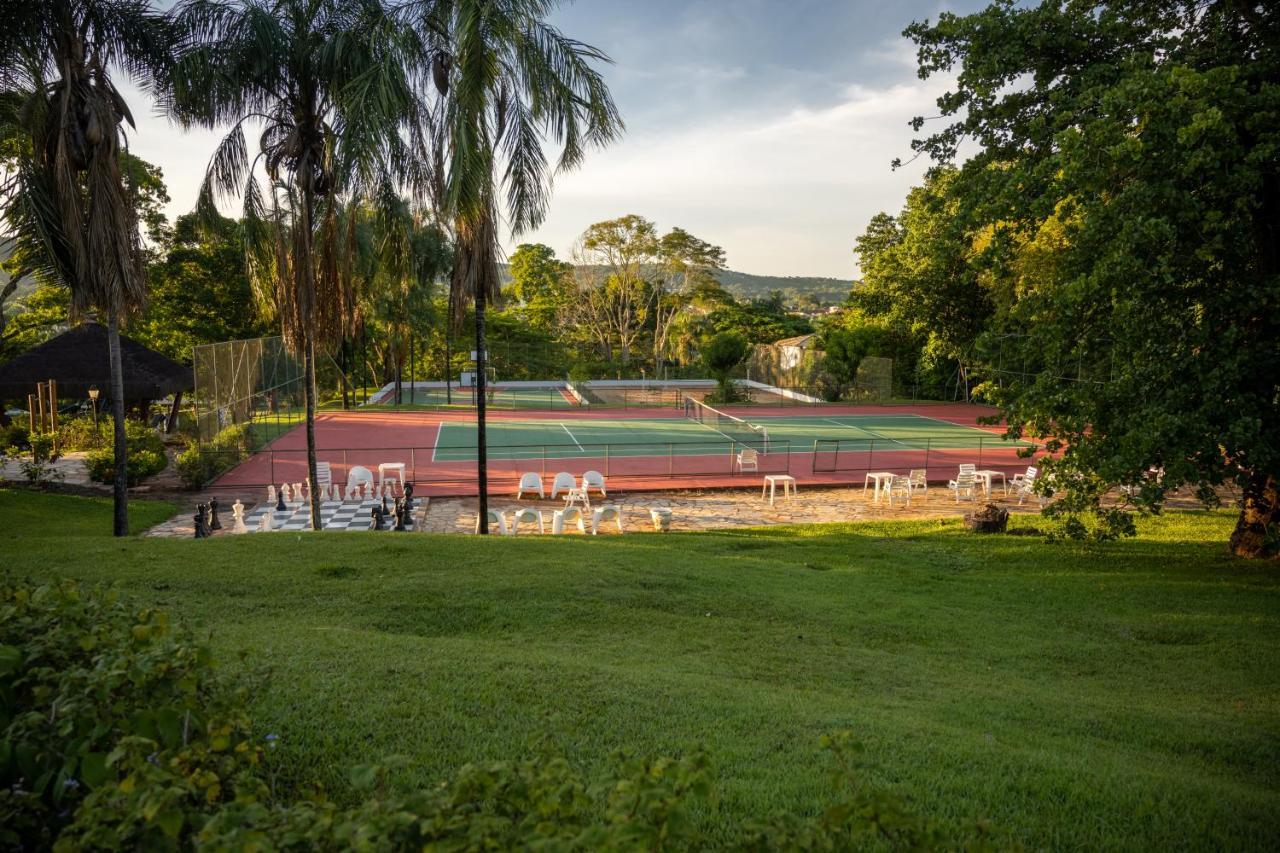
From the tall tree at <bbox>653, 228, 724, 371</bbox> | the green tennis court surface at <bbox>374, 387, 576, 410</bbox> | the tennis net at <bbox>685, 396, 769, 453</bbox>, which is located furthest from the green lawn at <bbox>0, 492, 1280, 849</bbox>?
the tall tree at <bbox>653, 228, 724, 371</bbox>

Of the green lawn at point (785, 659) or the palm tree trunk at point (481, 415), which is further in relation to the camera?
the palm tree trunk at point (481, 415)

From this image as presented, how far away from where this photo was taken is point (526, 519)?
1758cm

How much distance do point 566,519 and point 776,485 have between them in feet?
25.1

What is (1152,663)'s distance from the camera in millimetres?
8320

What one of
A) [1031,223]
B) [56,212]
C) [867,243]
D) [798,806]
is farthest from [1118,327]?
[867,243]

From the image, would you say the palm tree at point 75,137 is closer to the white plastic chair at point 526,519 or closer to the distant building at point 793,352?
the white plastic chair at point 526,519

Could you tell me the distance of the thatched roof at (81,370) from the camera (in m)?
26.4

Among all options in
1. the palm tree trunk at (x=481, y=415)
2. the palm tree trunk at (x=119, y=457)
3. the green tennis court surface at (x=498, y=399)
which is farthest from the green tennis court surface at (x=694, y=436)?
the palm tree trunk at (x=119, y=457)

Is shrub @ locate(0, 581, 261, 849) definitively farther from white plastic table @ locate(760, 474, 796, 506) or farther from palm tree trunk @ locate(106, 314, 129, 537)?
white plastic table @ locate(760, 474, 796, 506)

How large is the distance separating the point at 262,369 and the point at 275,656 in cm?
2952

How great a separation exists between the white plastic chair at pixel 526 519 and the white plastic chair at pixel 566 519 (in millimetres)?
309

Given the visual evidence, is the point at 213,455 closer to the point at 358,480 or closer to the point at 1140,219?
the point at 358,480

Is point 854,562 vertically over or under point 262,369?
under

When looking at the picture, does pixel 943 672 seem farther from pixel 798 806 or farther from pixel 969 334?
pixel 969 334
